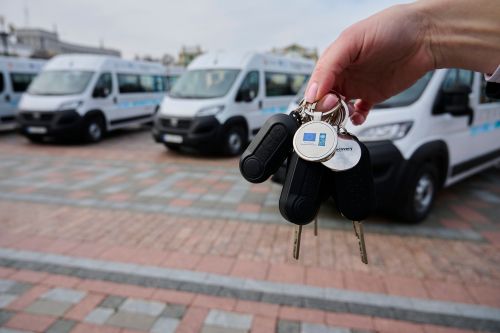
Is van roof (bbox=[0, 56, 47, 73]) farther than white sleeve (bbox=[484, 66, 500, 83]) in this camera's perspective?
Yes

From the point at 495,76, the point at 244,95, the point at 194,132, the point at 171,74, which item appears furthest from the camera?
the point at 171,74

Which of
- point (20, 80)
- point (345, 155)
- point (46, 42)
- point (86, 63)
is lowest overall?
point (345, 155)

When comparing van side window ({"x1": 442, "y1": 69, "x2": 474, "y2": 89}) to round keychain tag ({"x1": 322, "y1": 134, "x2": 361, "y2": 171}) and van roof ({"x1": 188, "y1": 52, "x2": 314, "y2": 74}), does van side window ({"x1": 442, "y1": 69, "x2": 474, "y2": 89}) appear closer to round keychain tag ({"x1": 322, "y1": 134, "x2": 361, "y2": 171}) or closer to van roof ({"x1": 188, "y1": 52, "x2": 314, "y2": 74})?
round keychain tag ({"x1": 322, "y1": 134, "x2": 361, "y2": 171})

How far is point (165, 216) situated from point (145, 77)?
32.9ft

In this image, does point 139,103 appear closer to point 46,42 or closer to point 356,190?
point 356,190

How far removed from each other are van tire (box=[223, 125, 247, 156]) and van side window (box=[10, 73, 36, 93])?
30.8 ft

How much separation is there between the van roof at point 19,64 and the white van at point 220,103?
7.90 meters

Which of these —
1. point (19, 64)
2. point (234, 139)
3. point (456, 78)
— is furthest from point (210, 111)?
point (19, 64)

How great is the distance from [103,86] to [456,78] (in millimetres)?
9897

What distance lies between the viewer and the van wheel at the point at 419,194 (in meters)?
4.11

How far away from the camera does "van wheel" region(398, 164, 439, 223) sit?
411cm

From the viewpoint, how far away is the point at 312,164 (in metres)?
0.99

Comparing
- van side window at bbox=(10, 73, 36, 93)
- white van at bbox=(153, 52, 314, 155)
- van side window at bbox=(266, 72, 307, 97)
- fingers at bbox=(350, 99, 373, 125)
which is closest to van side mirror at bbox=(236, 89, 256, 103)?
white van at bbox=(153, 52, 314, 155)

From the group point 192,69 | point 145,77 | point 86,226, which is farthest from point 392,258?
point 145,77
